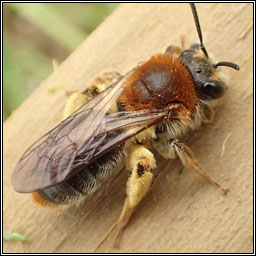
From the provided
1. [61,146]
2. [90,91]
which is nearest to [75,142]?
[61,146]

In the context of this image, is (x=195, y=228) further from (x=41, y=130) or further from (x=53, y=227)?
(x=41, y=130)

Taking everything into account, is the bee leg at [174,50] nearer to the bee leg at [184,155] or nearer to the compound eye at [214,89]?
the compound eye at [214,89]

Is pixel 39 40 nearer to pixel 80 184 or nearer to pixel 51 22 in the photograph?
pixel 51 22

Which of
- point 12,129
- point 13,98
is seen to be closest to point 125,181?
point 12,129

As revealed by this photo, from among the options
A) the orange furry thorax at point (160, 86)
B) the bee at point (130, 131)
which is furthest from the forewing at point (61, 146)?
the orange furry thorax at point (160, 86)

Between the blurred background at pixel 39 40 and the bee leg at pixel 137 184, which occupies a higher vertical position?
the blurred background at pixel 39 40

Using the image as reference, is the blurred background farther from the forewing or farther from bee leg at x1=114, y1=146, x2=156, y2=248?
bee leg at x1=114, y1=146, x2=156, y2=248
